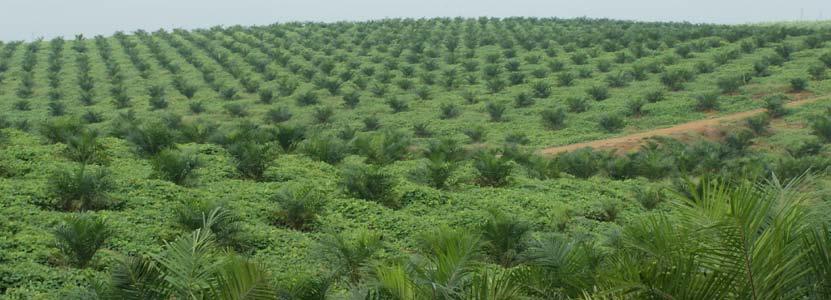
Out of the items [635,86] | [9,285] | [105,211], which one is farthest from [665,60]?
[9,285]

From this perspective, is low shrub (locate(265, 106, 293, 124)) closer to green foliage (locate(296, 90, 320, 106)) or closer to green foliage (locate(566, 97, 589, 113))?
green foliage (locate(296, 90, 320, 106))

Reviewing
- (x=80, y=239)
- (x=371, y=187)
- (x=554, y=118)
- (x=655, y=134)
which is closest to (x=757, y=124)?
(x=655, y=134)

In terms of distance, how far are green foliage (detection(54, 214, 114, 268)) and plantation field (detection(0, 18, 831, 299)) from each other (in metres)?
0.02

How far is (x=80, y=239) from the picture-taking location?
285 inches

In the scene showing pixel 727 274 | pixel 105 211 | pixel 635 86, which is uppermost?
pixel 727 274

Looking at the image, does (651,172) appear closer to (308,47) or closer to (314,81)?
(314,81)

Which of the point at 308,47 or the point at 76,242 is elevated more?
the point at 76,242

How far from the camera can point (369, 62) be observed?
33.0 metres

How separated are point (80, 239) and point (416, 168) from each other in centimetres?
644

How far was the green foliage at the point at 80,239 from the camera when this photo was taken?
7.23 meters

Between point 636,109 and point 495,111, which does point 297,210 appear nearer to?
point 495,111

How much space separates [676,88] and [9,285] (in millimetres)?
22189

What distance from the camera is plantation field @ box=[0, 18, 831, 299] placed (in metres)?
4.12

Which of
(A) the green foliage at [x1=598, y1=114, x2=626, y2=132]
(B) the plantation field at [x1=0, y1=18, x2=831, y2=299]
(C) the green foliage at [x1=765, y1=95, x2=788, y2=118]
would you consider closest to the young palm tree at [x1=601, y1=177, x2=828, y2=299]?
(B) the plantation field at [x1=0, y1=18, x2=831, y2=299]
